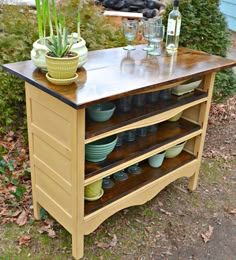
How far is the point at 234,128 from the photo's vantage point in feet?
11.8

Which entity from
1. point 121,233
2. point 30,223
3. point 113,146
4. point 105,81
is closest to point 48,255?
point 30,223

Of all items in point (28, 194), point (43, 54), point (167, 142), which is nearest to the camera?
point (43, 54)

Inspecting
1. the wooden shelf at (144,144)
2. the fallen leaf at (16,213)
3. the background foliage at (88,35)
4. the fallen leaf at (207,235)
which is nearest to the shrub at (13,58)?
the background foliage at (88,35)

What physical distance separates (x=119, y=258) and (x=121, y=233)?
0.20m

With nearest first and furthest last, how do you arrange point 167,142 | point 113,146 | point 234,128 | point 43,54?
point 43,54, point 113,146, point 167,142, point 234,128

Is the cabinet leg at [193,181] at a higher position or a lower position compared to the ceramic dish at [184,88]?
lower

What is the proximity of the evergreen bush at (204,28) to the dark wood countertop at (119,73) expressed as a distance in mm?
887

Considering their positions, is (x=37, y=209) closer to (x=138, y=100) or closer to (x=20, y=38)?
(x=138, y=100)

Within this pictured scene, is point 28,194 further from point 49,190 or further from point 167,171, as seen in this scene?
point 167,171

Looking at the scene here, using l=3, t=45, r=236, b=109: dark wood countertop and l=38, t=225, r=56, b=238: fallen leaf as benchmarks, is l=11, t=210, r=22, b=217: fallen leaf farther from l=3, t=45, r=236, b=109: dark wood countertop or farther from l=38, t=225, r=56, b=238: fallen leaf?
l=3, t=45, r=236, b=109: dark wood countertop

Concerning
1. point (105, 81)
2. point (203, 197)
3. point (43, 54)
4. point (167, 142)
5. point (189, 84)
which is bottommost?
point (203, 197)

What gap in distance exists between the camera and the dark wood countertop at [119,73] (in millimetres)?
1571

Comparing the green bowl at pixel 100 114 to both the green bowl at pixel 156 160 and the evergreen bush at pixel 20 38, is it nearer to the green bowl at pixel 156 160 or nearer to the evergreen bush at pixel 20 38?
the green bowl at pixel 156 160

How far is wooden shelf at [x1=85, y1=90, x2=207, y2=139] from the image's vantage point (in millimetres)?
1729
